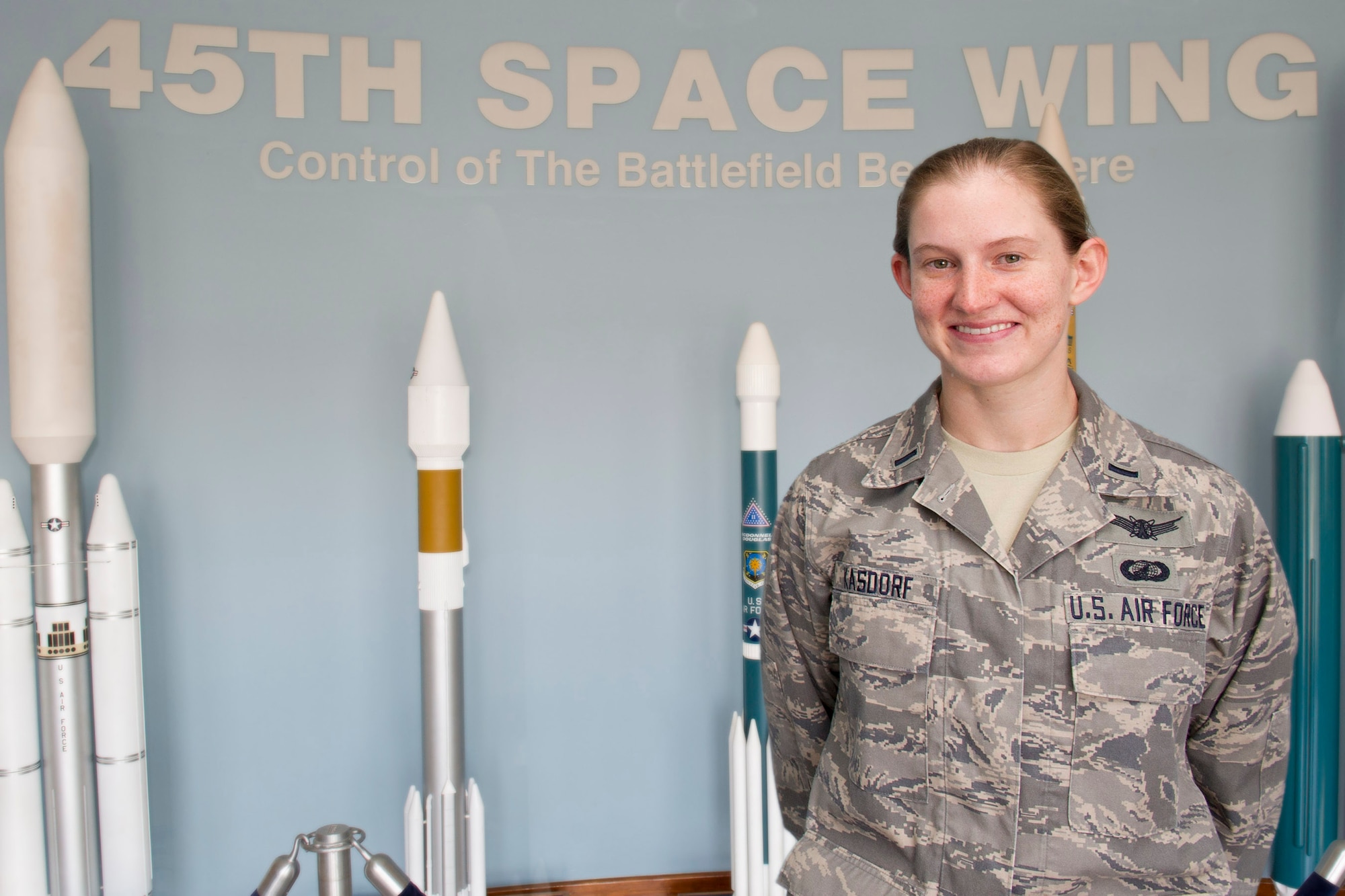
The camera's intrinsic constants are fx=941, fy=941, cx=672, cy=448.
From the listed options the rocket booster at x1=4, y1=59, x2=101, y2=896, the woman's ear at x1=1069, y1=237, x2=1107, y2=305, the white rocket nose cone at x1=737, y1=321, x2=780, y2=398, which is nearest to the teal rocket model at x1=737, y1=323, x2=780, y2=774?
the white rocket nose cone at x1=737, y1=321, x2=780, y2=398

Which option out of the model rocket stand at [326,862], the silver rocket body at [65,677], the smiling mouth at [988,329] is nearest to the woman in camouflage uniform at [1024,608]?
the smiling mouth at [988,329]

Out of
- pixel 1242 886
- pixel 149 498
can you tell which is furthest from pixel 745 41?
pixel 1242 886

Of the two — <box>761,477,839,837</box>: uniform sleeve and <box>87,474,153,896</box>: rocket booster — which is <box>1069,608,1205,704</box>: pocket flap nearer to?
<box>761,477,839,837</box>: uniform sleeve

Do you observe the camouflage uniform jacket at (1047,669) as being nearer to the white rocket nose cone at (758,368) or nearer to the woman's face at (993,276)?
the woman's face at (993,276)

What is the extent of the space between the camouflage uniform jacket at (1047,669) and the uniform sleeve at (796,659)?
0.05 metres

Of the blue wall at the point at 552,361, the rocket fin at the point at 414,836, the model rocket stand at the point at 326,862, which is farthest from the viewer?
the blue wall at the point at 552,361

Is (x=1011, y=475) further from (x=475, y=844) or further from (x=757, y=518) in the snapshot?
(x=475, y=844)

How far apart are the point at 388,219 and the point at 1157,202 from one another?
7.37 feet

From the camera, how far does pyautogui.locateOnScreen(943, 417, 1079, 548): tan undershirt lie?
1.14m

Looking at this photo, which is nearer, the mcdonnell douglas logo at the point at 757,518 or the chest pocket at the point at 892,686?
the chest pocket at the point at 892,686

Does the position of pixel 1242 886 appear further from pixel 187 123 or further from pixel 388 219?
pixel 187 123

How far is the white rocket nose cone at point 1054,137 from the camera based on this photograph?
94.0 inches

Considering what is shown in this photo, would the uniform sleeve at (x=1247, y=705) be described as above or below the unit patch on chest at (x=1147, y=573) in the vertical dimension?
below

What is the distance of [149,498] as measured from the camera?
264 cm
